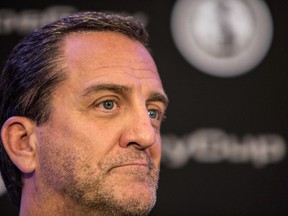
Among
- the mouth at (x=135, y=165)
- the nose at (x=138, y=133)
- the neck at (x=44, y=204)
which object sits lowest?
the neck at (x=44, y=204)

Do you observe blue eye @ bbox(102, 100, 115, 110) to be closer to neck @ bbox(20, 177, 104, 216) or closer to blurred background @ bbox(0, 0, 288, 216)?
neck @ bbox(20, 177, 104, 216)

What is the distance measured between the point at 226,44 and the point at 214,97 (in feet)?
0.71

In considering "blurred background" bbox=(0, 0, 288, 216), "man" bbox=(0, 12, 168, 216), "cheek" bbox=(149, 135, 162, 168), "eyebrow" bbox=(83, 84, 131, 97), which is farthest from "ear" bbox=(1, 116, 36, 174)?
"blurred background" bbox=(0, 0, 288, 216)

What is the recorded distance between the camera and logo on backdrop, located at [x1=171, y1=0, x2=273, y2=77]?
2295mm

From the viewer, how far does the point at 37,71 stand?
63.8 inches

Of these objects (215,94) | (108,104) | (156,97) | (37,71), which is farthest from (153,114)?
(215,94)

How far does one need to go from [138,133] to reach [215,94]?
85 cm

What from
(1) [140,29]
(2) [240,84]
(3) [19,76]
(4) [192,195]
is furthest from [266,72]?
(3) [19,76]

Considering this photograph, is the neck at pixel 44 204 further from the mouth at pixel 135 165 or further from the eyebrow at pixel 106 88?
the eyebrow at pixel 106 88

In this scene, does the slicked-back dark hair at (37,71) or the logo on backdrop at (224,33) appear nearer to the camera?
the slicked-back dark hair at (37,71)

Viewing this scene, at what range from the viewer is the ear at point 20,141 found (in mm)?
1593

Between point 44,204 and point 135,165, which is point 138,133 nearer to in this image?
point 135,165

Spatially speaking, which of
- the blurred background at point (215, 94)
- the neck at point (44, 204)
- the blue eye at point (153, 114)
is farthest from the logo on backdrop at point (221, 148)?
the neck at point (44, 204)

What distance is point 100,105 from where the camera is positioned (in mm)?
1525
